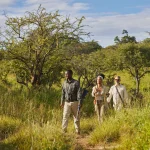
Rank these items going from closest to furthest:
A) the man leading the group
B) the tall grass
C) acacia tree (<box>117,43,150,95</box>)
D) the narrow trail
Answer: the tall grass → the narrow trail → the man leading the group → acacia tree (<box>117,43,150,95</box>)

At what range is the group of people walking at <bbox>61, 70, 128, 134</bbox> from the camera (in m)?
8.57

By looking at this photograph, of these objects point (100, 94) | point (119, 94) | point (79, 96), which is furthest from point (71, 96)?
point (119, 94)

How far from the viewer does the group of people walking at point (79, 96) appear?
28.1 feet

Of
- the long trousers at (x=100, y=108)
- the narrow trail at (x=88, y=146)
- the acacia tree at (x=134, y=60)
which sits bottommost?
the narrow trail at (x=88, y=146)

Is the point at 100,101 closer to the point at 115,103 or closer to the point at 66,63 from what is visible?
the point at 115,103

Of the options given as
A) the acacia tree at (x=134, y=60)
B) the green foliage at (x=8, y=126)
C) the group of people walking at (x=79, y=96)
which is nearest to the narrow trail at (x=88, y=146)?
the group of people walking at (x=79, y=96)

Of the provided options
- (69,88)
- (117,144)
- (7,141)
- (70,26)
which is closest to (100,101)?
(69,88)

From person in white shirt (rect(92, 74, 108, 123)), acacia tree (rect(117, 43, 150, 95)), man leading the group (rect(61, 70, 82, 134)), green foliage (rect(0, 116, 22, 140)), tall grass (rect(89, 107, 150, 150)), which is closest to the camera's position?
tall grass (rect(89, 107, 150, 150))

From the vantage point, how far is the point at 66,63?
14016 mm

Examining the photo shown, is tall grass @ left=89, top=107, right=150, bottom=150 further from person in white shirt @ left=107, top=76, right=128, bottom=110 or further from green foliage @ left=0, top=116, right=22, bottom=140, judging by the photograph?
green foliage @ left=0, top=116, right=22, bottom=140

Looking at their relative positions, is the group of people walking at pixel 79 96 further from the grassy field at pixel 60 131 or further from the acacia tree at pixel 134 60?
the acacia tree at pixel 134 60

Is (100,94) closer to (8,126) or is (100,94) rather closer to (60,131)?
(60,131)

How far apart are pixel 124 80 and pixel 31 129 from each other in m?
19.0

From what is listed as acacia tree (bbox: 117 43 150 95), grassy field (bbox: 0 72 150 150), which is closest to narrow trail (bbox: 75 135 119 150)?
grassy field (bbox: 0 72 150 150)
